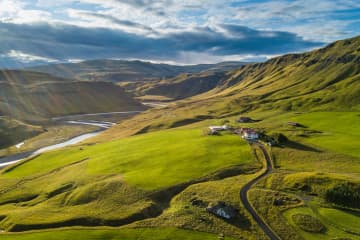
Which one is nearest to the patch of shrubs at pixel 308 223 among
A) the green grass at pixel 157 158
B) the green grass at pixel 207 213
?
the green grass at pixel 207 213

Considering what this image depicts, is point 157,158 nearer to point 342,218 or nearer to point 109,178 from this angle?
point 109,178

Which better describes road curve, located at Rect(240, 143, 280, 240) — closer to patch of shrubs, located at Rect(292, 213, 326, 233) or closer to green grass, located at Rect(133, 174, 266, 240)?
green grass, located at Rect(133, 174, 266, 240)

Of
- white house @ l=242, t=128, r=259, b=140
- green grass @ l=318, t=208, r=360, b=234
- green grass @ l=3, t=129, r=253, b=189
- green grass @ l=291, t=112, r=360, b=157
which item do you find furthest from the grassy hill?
white house @ l=242, t=128, r=259, b=140

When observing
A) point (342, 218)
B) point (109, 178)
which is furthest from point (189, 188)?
point (342, 218)

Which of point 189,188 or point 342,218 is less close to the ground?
point 189,188

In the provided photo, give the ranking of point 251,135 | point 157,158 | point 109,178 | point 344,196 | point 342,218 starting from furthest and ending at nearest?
point 251,135 < point 157,158 < point 109,178 < point 344,196 < point 342,218

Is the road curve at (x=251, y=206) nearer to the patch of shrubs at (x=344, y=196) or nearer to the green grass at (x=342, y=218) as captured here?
the green grass at (x=342, y=218)

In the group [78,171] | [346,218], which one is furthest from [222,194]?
[78,171]
